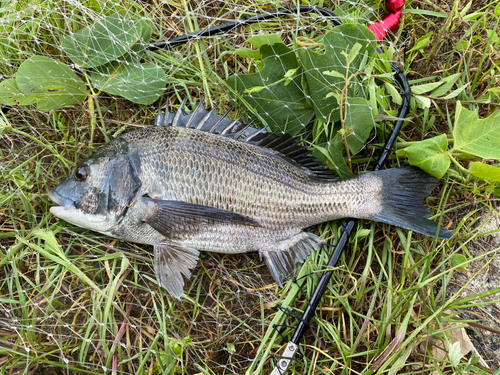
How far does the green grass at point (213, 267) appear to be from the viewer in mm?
2139

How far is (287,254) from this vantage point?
230 centimetres

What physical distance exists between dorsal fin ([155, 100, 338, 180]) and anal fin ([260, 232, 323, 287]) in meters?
0.46

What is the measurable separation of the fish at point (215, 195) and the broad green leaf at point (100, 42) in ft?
1.90

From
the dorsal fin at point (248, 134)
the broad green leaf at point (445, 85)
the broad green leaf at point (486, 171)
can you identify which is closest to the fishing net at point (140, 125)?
the dorsal fin at point (248, 134)

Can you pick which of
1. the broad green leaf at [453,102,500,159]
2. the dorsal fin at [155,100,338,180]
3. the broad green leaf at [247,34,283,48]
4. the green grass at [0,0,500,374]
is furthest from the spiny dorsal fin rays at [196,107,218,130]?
the broad green leaf at [453,102,500,159]

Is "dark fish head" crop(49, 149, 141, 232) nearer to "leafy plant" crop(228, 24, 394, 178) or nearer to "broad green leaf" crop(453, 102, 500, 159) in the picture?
"leafy plant" crop(228, 24, 394, 178)

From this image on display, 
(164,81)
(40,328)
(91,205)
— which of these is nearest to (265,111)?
(164,81)

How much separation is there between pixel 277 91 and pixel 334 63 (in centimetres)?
42

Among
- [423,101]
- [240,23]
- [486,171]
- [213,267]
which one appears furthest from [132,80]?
[486,171]

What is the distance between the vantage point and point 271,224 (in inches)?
89.1

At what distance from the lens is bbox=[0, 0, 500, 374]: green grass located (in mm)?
2139

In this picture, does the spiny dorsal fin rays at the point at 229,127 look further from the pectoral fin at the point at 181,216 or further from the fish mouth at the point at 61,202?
the fish mouth at the point at 61,202

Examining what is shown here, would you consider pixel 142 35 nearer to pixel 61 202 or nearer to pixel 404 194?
pixel 61 202

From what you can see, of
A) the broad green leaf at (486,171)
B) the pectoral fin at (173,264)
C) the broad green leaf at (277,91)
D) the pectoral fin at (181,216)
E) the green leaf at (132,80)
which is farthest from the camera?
the green leaf at (132,80)
